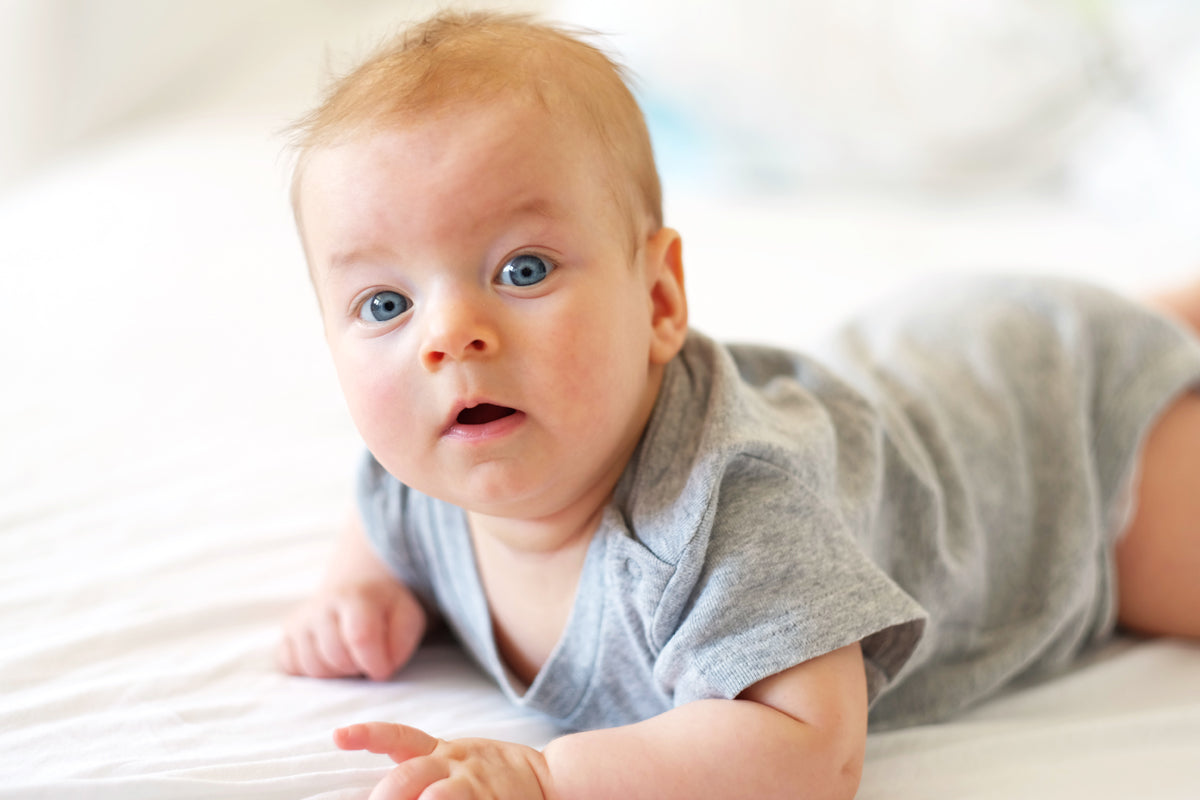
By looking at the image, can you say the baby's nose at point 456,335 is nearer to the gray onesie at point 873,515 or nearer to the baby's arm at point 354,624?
the gray onesie at point 873,515

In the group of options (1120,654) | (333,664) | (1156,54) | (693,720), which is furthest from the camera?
(1156,54)

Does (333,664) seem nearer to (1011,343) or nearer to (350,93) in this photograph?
(350,93)

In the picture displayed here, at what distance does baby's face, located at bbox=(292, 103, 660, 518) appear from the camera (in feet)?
2.09

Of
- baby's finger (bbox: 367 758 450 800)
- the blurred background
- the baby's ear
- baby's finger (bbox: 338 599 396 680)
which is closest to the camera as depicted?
baby's finger (bbox: 367 758 450 800)

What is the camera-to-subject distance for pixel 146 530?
101 centimetres

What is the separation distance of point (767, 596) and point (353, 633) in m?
0.35

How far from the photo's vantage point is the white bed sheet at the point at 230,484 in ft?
2.42

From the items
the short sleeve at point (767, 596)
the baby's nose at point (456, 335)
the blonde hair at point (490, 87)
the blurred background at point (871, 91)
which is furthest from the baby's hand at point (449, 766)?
the blurred background at point (871, 91)

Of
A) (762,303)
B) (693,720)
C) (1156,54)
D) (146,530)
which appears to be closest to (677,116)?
(762,303)

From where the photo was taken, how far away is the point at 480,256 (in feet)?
2.11

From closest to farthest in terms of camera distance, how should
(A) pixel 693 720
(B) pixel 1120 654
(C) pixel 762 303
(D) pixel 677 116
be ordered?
(A) pixel 693 720
(B) pixel 1120 654
(C) pixel 762 303
(D) pixel 677 116

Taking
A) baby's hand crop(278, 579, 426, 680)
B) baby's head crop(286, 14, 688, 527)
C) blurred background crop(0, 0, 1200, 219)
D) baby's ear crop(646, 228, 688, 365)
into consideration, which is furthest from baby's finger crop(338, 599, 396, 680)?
blurred background crop(0, 0, 1200, 219)

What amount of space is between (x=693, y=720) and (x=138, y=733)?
38 cm

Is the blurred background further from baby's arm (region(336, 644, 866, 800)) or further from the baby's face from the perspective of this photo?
baby's arm (region(336, 644, 866, 800))
